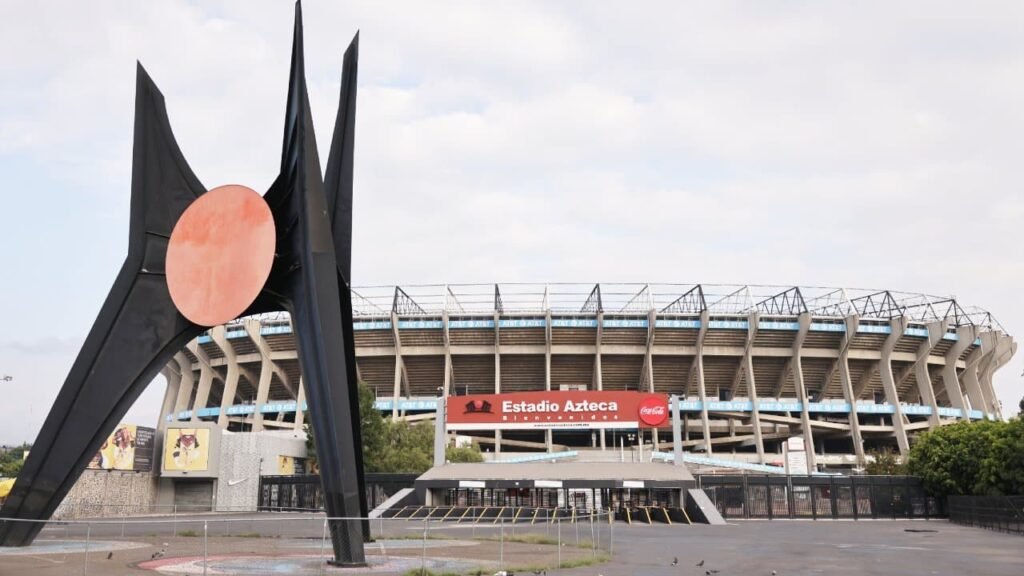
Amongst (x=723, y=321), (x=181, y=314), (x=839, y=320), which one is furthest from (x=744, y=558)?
(x=839, y=320)

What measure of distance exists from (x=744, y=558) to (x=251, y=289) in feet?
53.9

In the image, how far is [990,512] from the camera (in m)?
40.4

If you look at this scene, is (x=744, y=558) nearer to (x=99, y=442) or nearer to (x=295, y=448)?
(x=99, y=442)

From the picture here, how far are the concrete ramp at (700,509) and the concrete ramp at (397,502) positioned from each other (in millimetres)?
17402

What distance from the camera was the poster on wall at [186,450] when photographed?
5994cm

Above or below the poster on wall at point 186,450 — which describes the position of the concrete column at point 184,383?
above

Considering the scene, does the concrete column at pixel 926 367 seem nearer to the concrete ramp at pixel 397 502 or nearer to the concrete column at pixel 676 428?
the concrete column at pixel 676 428

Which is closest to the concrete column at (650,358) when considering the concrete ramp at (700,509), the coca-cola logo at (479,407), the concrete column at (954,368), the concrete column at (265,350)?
the concrete column at (954,368)

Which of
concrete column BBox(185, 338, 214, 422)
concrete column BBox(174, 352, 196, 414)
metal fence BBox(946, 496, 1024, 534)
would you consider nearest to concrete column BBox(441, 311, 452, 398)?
Answer: concrete column BBox(185, 338, 214, 422)

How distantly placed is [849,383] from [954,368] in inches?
639

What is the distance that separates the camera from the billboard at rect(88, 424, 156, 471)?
54531mm

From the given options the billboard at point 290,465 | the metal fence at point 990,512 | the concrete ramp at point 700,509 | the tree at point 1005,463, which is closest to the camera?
the metal fence at point 990,512

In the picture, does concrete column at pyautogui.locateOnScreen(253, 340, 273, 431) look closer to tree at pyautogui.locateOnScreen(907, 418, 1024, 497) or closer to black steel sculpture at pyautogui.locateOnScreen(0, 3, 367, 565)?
tree at pyautogui.locateOnScreen(907, 418, 1024, 497)

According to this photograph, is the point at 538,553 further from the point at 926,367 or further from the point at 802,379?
the point at 926,367
